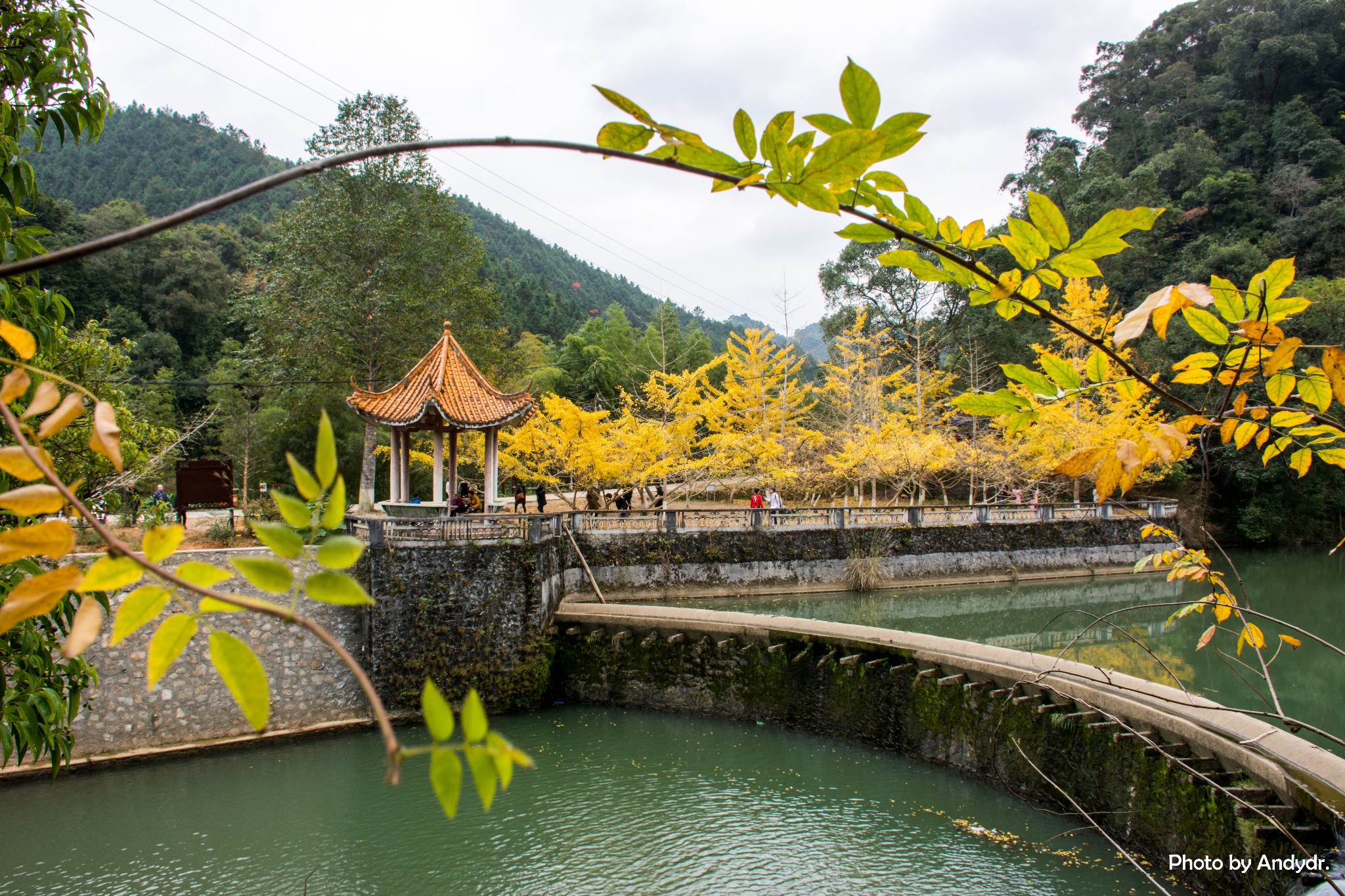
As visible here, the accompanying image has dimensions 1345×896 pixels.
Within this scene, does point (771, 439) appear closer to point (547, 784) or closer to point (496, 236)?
point (547, 784)

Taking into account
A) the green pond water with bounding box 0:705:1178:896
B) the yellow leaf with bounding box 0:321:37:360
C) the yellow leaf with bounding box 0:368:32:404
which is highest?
the yellow leaf with bounding box 0:321:37:360

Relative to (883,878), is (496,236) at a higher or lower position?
higher

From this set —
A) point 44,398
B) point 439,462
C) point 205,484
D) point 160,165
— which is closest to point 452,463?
point 439,462

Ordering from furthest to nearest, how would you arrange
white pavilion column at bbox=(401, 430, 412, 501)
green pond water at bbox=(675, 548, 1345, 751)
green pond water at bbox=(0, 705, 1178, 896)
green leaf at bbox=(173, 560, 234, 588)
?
white pavilion column at bbox=(401, 430, 412, 501)
green pond water at bbox=(675, 548, 1345, 751)
green pond water at bbox=(0, 705, 1178, 896)
green leaf at bbox=(173, 560, 234, 588)

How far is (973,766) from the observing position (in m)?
6.78

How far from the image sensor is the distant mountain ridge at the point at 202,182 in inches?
1742

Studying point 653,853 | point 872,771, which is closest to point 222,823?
point 653,853

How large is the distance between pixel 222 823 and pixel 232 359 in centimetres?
2214

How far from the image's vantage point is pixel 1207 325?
0.89 metres

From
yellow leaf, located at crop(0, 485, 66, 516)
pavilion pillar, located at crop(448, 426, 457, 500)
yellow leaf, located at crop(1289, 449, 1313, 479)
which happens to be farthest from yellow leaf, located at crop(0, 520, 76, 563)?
pavilion pillar, located at crop(448, 426, 457, 500)

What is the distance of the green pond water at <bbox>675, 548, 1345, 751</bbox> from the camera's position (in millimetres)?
8617

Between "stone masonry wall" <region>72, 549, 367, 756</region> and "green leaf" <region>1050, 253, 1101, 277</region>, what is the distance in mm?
7741

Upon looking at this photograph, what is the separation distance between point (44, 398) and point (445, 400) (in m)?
9.93

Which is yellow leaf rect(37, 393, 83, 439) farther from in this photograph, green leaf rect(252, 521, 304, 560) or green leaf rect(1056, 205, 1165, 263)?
green leaf rect(1056, 205, 1165, 263)
